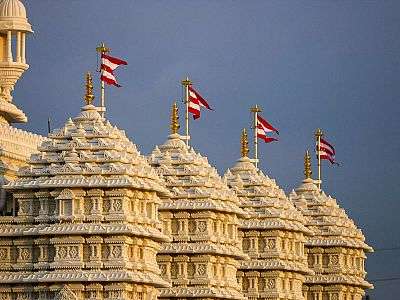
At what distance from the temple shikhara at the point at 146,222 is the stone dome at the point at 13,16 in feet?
0.22

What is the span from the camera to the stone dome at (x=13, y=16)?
455 ft

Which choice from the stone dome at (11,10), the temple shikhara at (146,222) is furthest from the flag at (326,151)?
the stone dome at (11,10)

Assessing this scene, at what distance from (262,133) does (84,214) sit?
34953mm

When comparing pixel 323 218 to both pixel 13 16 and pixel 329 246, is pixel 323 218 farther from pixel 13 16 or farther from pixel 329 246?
pixel 13 16

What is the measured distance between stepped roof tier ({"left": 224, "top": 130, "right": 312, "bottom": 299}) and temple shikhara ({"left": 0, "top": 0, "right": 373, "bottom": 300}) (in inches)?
2.1

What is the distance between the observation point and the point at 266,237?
155875 millimetres

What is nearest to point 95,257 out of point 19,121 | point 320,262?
point 19,121

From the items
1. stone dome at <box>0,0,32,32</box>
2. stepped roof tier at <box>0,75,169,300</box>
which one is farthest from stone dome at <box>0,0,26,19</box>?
stepped roof tier at <box>0,75,169,300</box>

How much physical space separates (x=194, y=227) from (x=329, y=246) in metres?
28.7

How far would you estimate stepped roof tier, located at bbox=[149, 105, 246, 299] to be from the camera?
142 m

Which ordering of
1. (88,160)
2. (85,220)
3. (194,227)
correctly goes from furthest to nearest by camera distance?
1. (194,227)
2. (88,160)
3. (85,220)

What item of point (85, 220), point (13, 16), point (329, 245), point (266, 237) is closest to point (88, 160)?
point (85, 220)

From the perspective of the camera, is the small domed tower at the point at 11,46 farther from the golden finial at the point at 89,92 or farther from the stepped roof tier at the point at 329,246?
the stepped roof tier at the point at 329,246

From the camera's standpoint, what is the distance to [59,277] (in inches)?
4919
